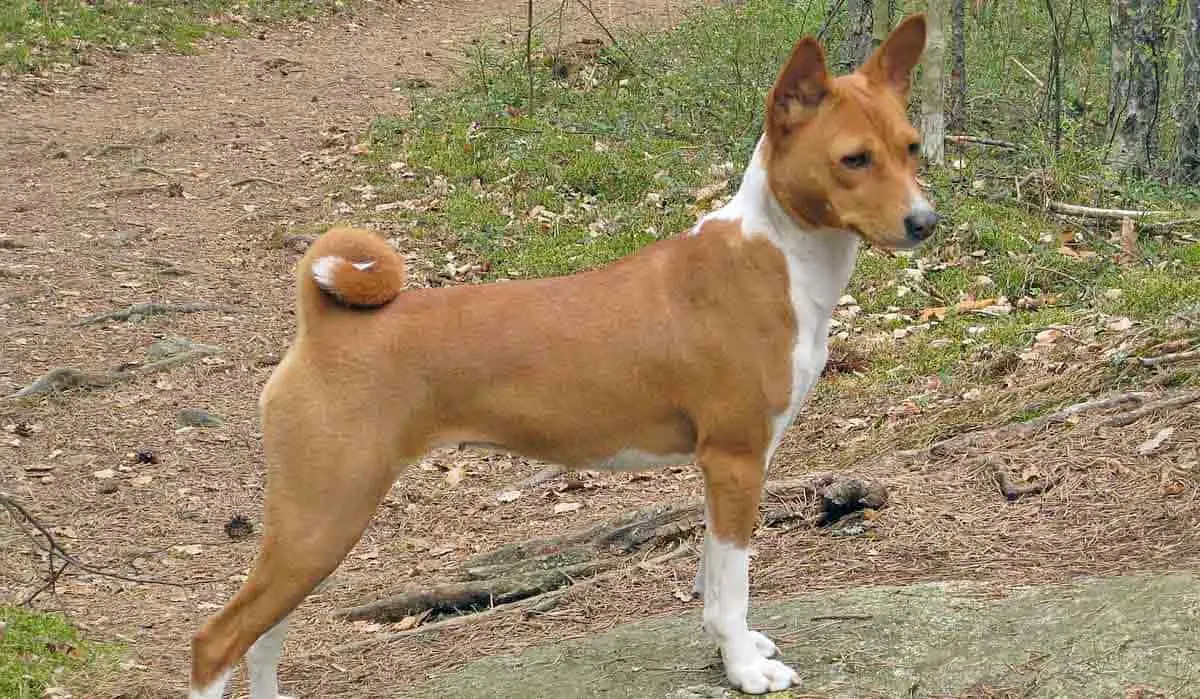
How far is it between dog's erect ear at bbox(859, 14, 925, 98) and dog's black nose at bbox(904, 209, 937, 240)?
0.54 metres

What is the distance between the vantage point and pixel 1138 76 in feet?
35.2

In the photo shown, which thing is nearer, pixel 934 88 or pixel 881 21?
pixel 881 21

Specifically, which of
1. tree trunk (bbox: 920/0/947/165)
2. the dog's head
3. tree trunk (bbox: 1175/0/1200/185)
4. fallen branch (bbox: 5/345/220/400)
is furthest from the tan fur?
tree trunk (bbox: 1175/0/1200/185)

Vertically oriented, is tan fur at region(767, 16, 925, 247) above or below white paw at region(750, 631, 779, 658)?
above

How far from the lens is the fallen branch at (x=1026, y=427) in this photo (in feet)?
19.6

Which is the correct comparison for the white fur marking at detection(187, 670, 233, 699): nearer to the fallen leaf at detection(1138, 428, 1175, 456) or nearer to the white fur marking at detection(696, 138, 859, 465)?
the white fur marking at detection(696, 138, 859, 465)

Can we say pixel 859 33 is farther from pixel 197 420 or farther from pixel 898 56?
pixel 898 56

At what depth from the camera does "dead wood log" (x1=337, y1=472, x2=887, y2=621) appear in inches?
215

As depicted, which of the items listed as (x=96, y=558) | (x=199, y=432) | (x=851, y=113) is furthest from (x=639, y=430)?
(x=199, y=432)

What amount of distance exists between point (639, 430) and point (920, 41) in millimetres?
1562

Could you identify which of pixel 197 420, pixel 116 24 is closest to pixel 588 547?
pixel 197 420

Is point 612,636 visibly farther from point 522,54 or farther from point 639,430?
point 522,54

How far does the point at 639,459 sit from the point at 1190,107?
827 cm

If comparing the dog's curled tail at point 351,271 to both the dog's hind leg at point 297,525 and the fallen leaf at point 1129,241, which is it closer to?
the dog's hind leg at point 297,525
